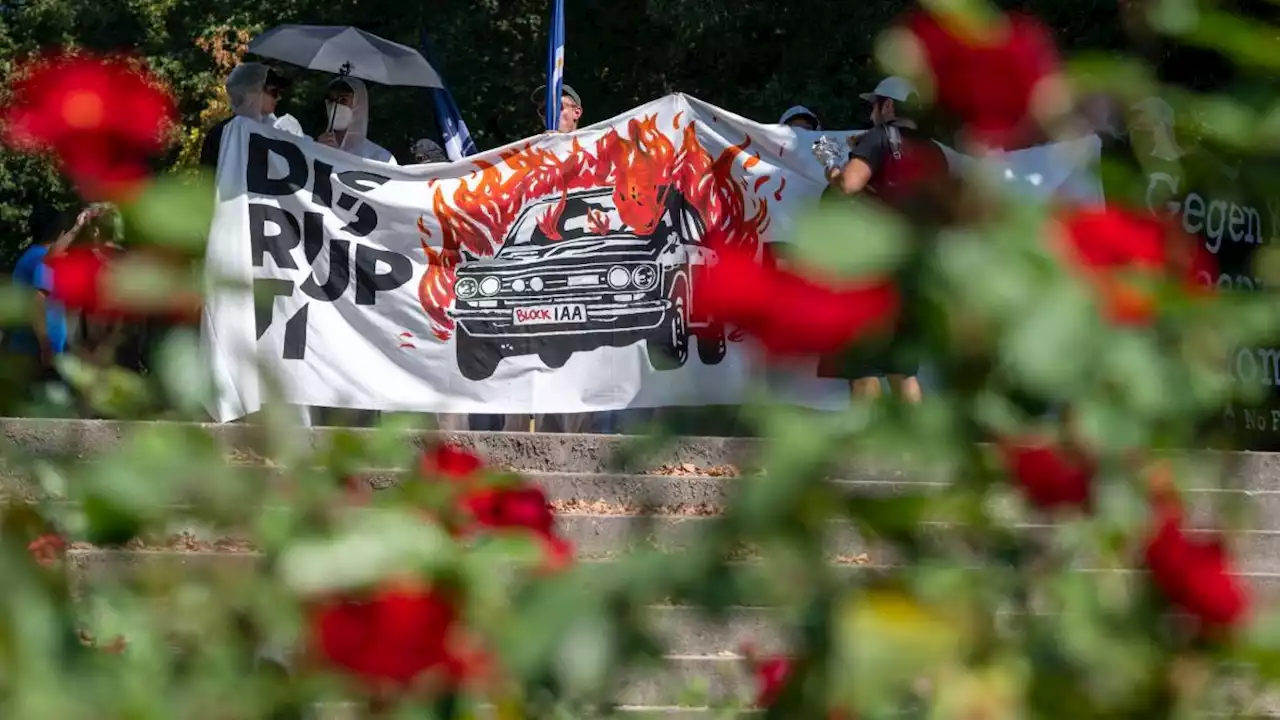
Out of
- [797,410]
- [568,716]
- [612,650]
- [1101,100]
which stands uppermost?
[1101,100]

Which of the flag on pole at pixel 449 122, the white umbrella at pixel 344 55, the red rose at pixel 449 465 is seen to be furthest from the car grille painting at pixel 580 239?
the red rose at pixel 449 465

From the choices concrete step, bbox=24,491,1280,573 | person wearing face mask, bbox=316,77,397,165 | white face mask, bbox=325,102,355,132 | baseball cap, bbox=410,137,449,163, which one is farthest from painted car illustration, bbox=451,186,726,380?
concrete step, bbox=24,491,1280,573

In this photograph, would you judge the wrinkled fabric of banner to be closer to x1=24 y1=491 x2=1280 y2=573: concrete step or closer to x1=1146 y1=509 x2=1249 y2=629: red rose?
x1=24 y1=491 x2=1280 y2=573: concrete step

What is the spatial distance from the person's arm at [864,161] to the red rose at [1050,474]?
598 centimetres

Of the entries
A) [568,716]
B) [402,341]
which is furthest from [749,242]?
[568,716]

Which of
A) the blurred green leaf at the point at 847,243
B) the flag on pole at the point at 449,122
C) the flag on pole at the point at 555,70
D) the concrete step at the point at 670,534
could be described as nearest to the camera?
the blurred green leaf at the point at 847,243

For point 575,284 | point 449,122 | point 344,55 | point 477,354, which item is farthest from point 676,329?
point 449,122

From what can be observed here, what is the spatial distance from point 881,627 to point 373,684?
32 cm

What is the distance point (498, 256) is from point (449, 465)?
7.61m

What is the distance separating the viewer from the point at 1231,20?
1473 mm

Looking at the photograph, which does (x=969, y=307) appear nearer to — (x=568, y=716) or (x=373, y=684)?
(x=373, y=684)

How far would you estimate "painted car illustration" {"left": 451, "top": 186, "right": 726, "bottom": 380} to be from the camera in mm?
9031

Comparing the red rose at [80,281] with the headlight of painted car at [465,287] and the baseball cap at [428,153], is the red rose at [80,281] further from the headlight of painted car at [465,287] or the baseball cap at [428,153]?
the baseball cap at [428,153]

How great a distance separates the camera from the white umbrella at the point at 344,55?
12.6 meters
